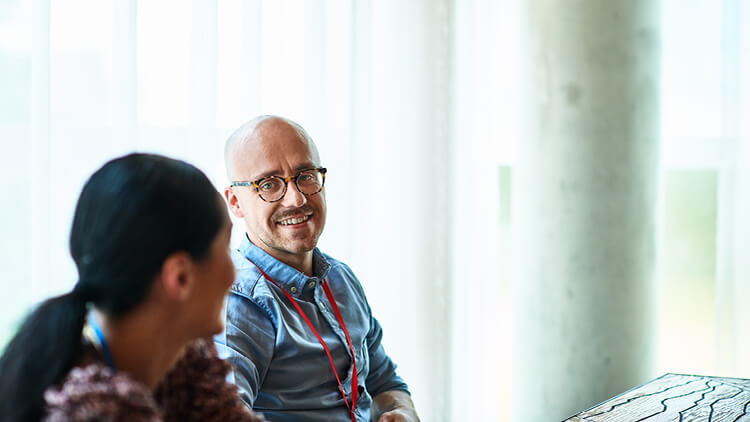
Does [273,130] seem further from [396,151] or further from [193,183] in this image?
[396,151]

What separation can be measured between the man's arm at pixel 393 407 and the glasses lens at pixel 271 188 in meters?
0.69

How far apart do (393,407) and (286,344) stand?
1.52ft

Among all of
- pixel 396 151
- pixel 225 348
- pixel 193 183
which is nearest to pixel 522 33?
pixel 396 151

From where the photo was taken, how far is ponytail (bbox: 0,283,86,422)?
93 cm

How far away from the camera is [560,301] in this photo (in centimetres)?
287

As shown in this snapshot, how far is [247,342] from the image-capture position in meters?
1.69

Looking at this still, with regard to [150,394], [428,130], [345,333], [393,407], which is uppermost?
[428,130]

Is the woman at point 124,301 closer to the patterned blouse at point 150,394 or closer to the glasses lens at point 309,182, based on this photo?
the patterned blouse at point 150,394

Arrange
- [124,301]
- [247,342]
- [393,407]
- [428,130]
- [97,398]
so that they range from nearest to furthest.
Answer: [97,398]
[124,301]
[247,342]
[393,407]
[428,130]

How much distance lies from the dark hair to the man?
0.69m

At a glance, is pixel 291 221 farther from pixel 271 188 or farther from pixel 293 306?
pixel 293 306

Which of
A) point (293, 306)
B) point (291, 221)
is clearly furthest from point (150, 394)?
point (291, 221)

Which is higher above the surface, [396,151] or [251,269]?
[396,151]

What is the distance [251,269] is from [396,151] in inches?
58.9
